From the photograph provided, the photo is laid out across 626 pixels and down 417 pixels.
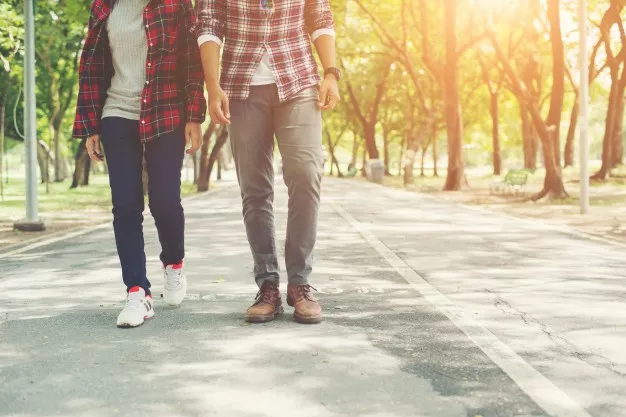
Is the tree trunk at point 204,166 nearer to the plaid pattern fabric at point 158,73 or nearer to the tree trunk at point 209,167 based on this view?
the tree trunk at point 209,167

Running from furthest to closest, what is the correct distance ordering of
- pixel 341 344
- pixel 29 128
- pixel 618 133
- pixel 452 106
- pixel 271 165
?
pixel 618 133
pixel 452 106
pixel 29 128
pixel 271 165
pixel 341 344

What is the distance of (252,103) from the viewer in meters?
5.09

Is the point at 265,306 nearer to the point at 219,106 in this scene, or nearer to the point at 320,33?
the point at 219,106

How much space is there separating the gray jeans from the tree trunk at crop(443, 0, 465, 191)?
24301 mm

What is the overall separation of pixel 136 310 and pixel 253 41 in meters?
1.58

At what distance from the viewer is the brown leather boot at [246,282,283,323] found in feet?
16.8

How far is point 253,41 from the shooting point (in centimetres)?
512

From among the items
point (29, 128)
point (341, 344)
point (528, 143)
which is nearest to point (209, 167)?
point (528, 143)

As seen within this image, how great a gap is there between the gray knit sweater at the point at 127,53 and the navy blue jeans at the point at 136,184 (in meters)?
0.10

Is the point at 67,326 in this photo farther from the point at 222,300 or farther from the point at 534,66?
the point at 534,66

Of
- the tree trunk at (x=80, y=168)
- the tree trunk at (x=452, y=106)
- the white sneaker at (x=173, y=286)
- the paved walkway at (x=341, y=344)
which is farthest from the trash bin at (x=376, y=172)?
the white sneaker at (x=173, y=286)

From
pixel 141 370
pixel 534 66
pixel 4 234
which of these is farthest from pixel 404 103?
pixel 141 370

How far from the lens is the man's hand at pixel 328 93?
5.13 metres

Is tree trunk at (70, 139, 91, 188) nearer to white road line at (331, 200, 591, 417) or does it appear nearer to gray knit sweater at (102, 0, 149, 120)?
white road line at (331, 200, 591, 417)
